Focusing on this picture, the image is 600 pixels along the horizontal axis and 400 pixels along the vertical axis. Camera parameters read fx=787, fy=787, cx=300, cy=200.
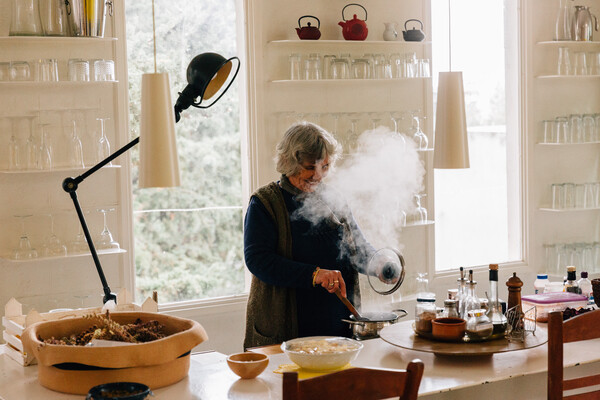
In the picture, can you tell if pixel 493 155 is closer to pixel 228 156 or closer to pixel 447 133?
pixel 228 156

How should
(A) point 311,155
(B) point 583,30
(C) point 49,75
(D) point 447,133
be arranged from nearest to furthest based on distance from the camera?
(D) point 447,133, (A) point 311,155, (C) point 49,75, (B) point 583,30

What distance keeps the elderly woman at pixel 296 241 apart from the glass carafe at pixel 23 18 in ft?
4.90

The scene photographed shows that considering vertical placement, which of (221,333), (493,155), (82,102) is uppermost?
(82,102)

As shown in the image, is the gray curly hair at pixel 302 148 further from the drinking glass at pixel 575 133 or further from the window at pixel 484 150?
the drinking glass at pixel 575 133

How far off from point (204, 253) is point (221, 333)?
49 centimetres

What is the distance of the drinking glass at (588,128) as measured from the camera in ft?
17.7

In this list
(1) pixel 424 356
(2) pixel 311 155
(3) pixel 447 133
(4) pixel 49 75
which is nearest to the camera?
(1) pixel 424 356

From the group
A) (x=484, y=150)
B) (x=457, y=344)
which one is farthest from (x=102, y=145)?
(x=484, y=150)

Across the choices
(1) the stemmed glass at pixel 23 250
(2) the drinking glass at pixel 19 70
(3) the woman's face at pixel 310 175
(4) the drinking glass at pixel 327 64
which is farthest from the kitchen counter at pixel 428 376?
(4) the drinking glass at pixel 327 64

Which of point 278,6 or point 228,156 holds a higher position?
point 278,6

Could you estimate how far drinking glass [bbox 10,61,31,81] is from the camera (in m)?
3.85

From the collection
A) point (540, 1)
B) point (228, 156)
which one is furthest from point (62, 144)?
point (540, 1)

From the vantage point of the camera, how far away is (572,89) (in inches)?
221

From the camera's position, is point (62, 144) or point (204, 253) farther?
point (204, 253)
